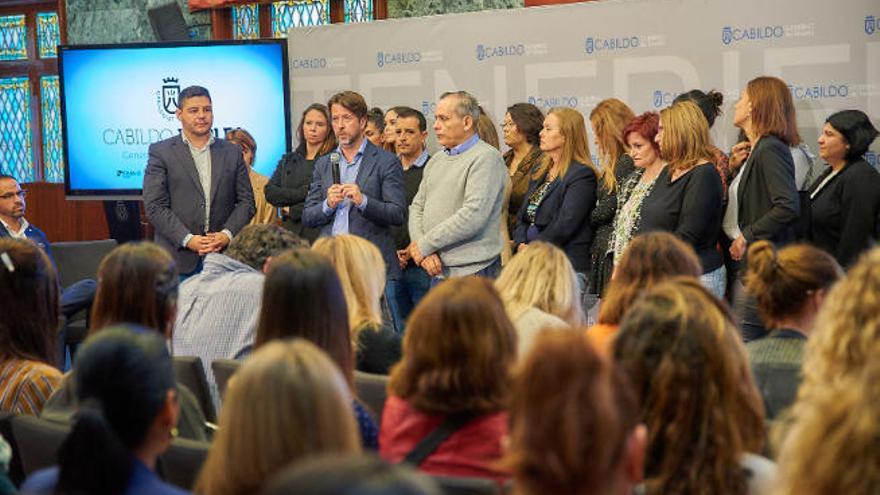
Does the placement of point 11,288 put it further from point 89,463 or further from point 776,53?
point 776,53

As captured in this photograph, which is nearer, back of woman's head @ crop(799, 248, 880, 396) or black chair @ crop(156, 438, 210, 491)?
back of woman's head @ crop(799, 248, 880, 396)

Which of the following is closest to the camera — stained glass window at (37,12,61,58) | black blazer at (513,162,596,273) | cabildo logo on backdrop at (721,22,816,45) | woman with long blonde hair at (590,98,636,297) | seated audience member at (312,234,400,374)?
seated audience member at (312,234,400,374)

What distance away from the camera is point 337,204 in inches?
252

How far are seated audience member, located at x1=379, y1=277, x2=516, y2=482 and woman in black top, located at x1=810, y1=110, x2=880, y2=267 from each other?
3.44 m

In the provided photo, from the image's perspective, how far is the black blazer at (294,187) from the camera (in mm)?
7270

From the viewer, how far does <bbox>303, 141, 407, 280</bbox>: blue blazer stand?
6.52m

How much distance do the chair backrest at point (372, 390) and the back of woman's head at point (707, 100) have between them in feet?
11.1

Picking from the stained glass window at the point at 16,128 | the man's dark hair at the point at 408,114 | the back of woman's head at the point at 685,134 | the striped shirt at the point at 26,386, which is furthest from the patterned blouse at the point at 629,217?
the stained glass window at the point at 16,128

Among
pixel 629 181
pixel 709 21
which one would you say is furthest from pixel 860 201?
pixel 709 21

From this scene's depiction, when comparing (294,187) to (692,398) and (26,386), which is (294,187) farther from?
(692,398)

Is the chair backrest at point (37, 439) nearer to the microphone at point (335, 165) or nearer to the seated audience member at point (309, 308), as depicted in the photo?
the seated audience member at point (309, 308)

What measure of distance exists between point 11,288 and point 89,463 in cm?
176

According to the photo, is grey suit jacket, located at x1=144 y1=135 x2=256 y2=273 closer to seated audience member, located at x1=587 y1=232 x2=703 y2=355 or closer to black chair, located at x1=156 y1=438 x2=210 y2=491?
A: seated audience member, located at x1=587 y1=232 x2=703 y2=355

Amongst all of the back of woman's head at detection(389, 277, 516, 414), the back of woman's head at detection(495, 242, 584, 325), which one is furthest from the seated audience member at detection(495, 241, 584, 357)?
the back of woman's head at detection(389, 277, 516, 414)
